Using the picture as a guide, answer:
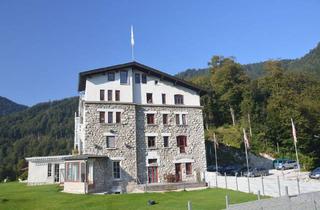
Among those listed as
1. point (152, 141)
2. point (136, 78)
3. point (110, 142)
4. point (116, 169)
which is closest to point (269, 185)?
point (152, 141)

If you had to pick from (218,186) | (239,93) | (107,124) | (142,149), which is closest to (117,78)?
(107,124)

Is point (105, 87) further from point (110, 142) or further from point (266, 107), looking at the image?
point (266, 107)

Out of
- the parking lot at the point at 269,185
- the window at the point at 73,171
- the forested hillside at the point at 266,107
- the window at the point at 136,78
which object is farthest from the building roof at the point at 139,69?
the forested hillside at the point at 266,107

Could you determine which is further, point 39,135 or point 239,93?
point 39,135

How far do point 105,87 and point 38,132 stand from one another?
133409 mm

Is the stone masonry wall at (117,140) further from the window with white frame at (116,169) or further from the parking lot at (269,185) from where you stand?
the parking lot at (269,185)

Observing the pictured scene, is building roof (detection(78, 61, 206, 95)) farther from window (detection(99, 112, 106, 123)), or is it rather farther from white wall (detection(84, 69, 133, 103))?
window (detection(99, 112, 106, 123))

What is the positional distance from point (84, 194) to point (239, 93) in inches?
1973

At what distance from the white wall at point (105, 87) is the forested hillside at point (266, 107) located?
725 inches

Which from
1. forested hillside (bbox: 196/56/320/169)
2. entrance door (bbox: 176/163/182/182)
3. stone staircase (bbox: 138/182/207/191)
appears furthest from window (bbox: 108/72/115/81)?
forested hillside (bbox: 196/56/320/169)

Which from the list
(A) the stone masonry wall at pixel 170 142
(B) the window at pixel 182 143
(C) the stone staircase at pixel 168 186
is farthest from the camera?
(B) the window at pixel 182 143

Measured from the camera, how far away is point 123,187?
109ft

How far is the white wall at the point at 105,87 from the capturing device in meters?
35.0

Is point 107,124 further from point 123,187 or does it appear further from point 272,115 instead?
point 272,115
